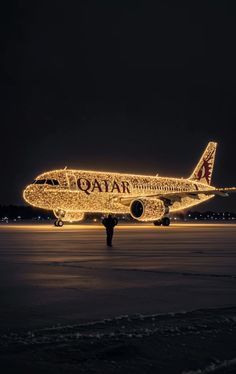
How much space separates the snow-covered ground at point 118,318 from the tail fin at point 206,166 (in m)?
55.6

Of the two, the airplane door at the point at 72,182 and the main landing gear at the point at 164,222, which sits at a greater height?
the airplane door at the point at 72,182

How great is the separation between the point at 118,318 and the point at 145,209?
141 feet

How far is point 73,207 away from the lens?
5178cm

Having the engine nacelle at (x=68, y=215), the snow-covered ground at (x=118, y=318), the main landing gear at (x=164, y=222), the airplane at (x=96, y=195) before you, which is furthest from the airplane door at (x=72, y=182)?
the snow-covered ground at (x=118, y=318)

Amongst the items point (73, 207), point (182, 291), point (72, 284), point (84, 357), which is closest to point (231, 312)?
point (182, 291)

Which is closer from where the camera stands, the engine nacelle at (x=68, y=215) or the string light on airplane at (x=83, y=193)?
the string light on airplane at (x=83, y=193)

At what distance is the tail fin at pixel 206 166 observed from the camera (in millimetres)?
72500

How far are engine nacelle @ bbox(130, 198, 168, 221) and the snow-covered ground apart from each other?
113 feet

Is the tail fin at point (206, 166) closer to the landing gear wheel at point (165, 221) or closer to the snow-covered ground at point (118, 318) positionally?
the landing gear wheel at point (165, 221)

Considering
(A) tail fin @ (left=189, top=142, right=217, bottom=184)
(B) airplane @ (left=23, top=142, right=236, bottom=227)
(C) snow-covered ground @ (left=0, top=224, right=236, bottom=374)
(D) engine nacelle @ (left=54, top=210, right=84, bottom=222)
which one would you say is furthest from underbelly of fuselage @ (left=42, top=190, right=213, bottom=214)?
(C) snow-covered ground @ (left=0, top=224, right=236, bottom=374)

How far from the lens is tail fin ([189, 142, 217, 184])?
238 feet

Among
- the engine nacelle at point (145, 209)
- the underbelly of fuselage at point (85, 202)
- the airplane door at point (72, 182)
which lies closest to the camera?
the underbelly of fuselage at point (85, 202)

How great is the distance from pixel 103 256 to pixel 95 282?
Answer: 760 centimetres

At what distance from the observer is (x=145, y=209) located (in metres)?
51.8
